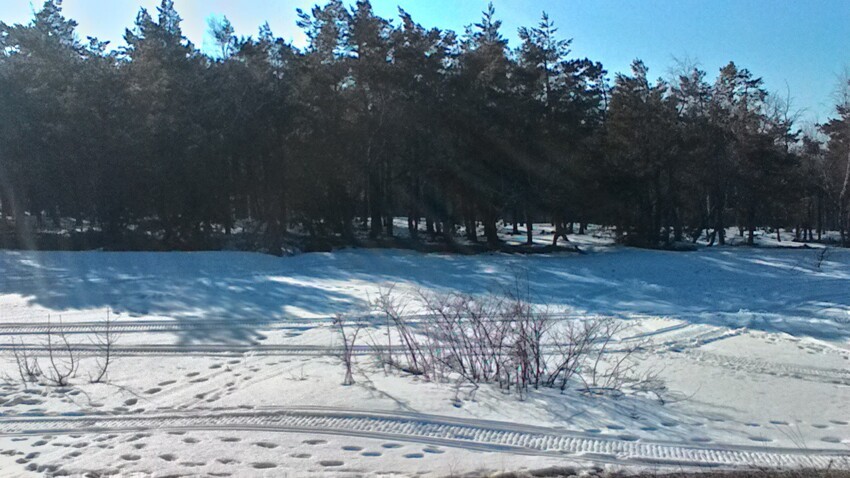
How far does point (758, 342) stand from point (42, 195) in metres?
26.4

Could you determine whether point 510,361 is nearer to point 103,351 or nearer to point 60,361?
point 103,351

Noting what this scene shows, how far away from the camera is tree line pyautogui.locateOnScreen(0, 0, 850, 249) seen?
87.8 feet

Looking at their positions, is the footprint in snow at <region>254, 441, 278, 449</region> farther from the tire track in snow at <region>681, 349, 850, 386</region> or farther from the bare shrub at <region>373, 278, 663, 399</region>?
the tire track in snow at <region>681, 349, 850, 386</region>

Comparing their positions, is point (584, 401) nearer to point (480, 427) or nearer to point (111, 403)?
point (480, 427)

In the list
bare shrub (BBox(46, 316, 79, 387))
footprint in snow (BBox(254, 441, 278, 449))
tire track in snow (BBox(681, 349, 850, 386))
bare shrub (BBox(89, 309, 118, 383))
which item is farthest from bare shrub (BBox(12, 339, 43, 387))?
tire track in snow (BBox(681, 349, 850, 386))

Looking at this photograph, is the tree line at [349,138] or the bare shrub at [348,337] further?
the tree line at [349,138]

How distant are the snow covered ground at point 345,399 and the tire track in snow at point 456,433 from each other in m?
0.03

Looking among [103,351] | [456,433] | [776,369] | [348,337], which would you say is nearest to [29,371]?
[103,351]

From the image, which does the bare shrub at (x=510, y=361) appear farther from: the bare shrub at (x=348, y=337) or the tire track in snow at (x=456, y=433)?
the tire track in snow at (x=456, y=433)

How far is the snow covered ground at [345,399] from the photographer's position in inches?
230

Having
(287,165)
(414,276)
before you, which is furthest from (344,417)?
(287,165)

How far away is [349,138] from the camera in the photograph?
102 feet

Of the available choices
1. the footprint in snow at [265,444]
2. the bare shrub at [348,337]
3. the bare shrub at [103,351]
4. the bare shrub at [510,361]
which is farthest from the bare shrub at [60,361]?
the bare shrub at [510,361]

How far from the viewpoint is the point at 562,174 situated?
30.1 meters
